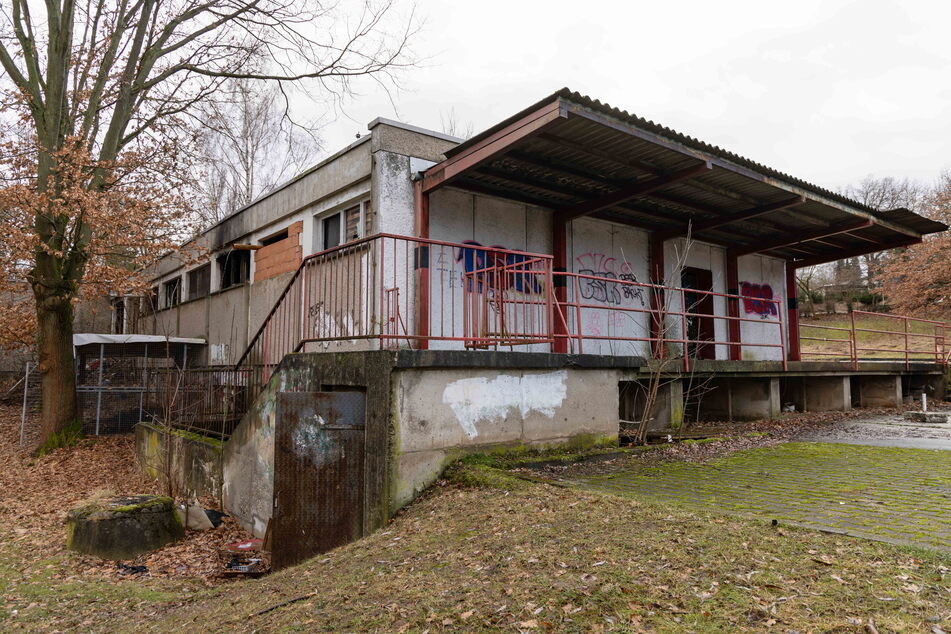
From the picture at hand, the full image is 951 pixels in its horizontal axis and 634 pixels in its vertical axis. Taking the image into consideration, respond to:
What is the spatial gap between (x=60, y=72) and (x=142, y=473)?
26.6 ft

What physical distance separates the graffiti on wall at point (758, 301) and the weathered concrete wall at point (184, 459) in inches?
457

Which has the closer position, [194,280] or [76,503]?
[76,503]

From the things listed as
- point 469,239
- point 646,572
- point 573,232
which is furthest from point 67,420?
point 646,572

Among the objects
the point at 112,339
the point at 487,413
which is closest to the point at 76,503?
the point at 112,339

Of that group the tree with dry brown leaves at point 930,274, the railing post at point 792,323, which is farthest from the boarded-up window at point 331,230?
the tree with dry brown leaves at point 930,274

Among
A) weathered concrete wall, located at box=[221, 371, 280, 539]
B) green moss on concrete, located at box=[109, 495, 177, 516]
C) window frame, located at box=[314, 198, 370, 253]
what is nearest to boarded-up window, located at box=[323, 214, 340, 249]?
window frame, located at box=[314, 198, 370, 253]

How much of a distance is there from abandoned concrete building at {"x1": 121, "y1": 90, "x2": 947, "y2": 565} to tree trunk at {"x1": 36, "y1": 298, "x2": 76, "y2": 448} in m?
3.24

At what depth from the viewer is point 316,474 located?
18.7 ft

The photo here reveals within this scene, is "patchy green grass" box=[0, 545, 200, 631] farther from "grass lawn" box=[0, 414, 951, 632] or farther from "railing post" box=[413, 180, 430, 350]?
"railing post" box=[413, 180, 430, 350]

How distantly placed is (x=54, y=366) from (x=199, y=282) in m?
5.26

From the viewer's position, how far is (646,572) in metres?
3.14

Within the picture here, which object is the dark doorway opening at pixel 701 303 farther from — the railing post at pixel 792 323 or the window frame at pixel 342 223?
Answer: the window frame at pixel 342 223

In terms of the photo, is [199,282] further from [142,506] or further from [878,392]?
[878,392]

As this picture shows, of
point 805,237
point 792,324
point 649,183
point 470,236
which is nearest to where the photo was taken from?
point 649,183
